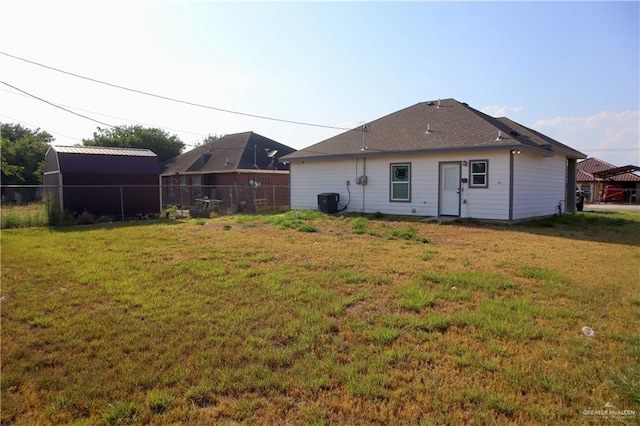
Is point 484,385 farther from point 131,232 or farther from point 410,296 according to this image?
point 131,232

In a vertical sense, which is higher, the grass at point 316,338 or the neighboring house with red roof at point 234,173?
the neighboring house with red roof at point 234,173

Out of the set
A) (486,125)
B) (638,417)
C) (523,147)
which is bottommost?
(638,417)

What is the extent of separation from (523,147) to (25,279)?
12.7 m

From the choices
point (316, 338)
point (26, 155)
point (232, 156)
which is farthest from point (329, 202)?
point (26, 155)

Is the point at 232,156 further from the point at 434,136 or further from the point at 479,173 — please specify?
the point at 479,173

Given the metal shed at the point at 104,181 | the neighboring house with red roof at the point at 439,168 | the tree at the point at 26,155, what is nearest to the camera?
the neighboring house with red roof at the point at 439,168

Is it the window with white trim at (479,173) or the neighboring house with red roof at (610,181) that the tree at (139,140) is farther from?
the neighboring house with red roof at (610,181)

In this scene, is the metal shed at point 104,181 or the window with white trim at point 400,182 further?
the metal shed at point 104,181

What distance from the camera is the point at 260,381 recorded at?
308 cm

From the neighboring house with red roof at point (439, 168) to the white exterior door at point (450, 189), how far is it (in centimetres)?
3

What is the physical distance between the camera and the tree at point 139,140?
3875cm

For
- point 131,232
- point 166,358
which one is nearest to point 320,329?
point 166,358

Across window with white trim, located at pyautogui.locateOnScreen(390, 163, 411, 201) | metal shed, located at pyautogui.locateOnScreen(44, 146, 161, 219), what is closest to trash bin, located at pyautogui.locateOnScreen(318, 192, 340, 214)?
window with white trim, located at pyautogui.locateOnScreen(390, 163, 411, 201)

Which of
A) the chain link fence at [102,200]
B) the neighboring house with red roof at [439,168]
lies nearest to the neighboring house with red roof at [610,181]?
the neighboring house with red roof at [439,168]
